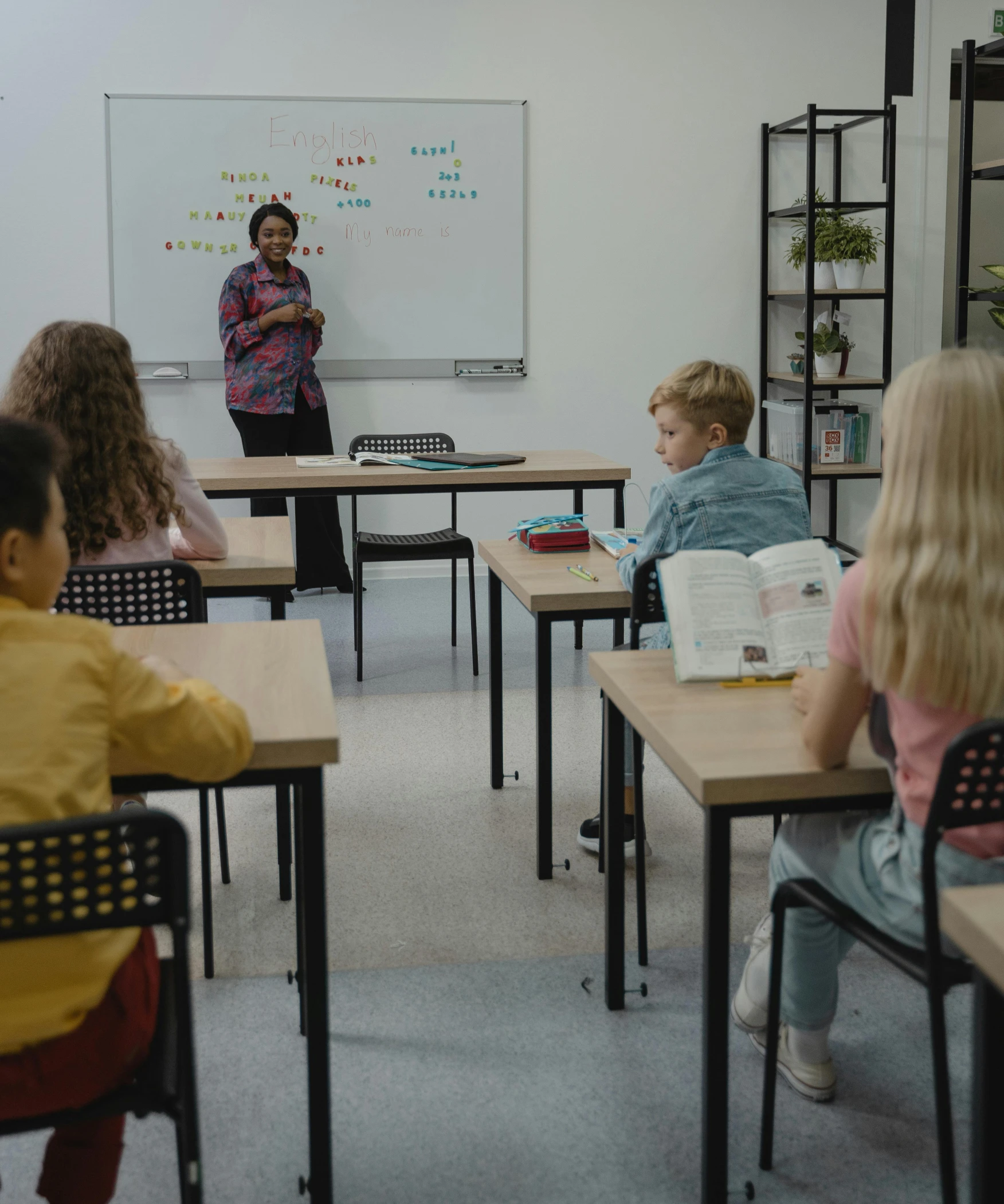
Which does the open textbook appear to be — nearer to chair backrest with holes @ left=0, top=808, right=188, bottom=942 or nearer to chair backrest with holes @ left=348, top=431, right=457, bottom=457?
chair backrest with holes @ left=0, top=808, right=188, bottom=942

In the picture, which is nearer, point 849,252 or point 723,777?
point 723,777

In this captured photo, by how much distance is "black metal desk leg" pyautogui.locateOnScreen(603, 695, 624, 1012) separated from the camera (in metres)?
1.95

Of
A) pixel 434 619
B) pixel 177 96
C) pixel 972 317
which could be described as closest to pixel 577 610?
pixel 434 619

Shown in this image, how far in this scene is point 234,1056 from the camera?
1910 millimetres

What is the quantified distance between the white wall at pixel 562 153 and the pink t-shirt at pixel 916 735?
4453mm

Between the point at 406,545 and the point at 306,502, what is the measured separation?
135 centimetres

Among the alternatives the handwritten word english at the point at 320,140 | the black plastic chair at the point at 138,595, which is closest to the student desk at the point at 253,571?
the black plastic chair at the point at 138,595

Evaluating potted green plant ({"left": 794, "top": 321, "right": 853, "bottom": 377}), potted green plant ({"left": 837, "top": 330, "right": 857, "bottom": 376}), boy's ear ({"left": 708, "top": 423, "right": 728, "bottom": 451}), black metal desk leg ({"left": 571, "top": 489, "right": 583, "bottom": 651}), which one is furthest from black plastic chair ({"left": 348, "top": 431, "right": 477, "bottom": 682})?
potted green plant ({"left": 837, "top": 330, "right": 857, "bottom": 376})

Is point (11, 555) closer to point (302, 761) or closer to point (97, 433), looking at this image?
point (302, 761)

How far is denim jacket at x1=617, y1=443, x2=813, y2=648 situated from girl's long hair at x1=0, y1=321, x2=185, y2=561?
93 centimetres

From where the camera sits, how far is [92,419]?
7.03 feet

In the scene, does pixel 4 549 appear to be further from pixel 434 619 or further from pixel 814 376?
pixel 814 376

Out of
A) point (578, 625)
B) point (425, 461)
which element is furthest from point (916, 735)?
point (578, 625)

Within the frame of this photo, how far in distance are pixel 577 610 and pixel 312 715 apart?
3.46 ft
